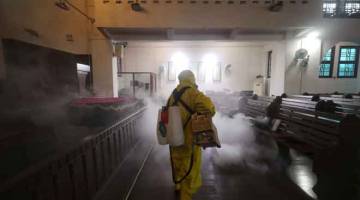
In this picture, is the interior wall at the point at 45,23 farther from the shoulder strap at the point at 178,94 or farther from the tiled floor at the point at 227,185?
the tiled floor at the point at 227,185

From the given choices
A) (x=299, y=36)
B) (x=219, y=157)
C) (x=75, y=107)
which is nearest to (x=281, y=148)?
(x=219, y=157)

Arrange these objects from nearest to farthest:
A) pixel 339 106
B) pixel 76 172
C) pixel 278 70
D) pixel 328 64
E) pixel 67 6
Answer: pixel 76 172 < pixel 339 106 < pixel 67 6 < pixel 278 70 < pixel 328 64

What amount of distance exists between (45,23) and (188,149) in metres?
3.55

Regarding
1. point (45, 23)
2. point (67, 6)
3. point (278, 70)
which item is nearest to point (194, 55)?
point (278, 70)

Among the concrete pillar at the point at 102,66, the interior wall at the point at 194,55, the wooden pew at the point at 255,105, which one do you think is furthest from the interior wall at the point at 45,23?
the wooden pew at the point at 255,105

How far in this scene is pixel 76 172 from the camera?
66.5 inches

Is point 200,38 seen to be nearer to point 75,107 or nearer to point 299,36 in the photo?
point 299,36

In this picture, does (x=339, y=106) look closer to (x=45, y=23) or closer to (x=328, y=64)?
(x=45, y=23)

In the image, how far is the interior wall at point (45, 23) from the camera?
2654mm

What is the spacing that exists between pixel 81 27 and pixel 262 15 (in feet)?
15.7

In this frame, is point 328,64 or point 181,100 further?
point 328,64

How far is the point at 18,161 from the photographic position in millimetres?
1268

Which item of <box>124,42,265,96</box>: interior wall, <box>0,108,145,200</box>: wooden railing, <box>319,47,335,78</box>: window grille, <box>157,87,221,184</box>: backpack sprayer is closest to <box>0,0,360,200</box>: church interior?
<box>0,108,145,200</box>: wooden railing

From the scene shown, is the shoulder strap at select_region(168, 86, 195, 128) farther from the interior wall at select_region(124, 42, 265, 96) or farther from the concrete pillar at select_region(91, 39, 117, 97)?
the interior wall at select_region(124, 42, 265, 96)
